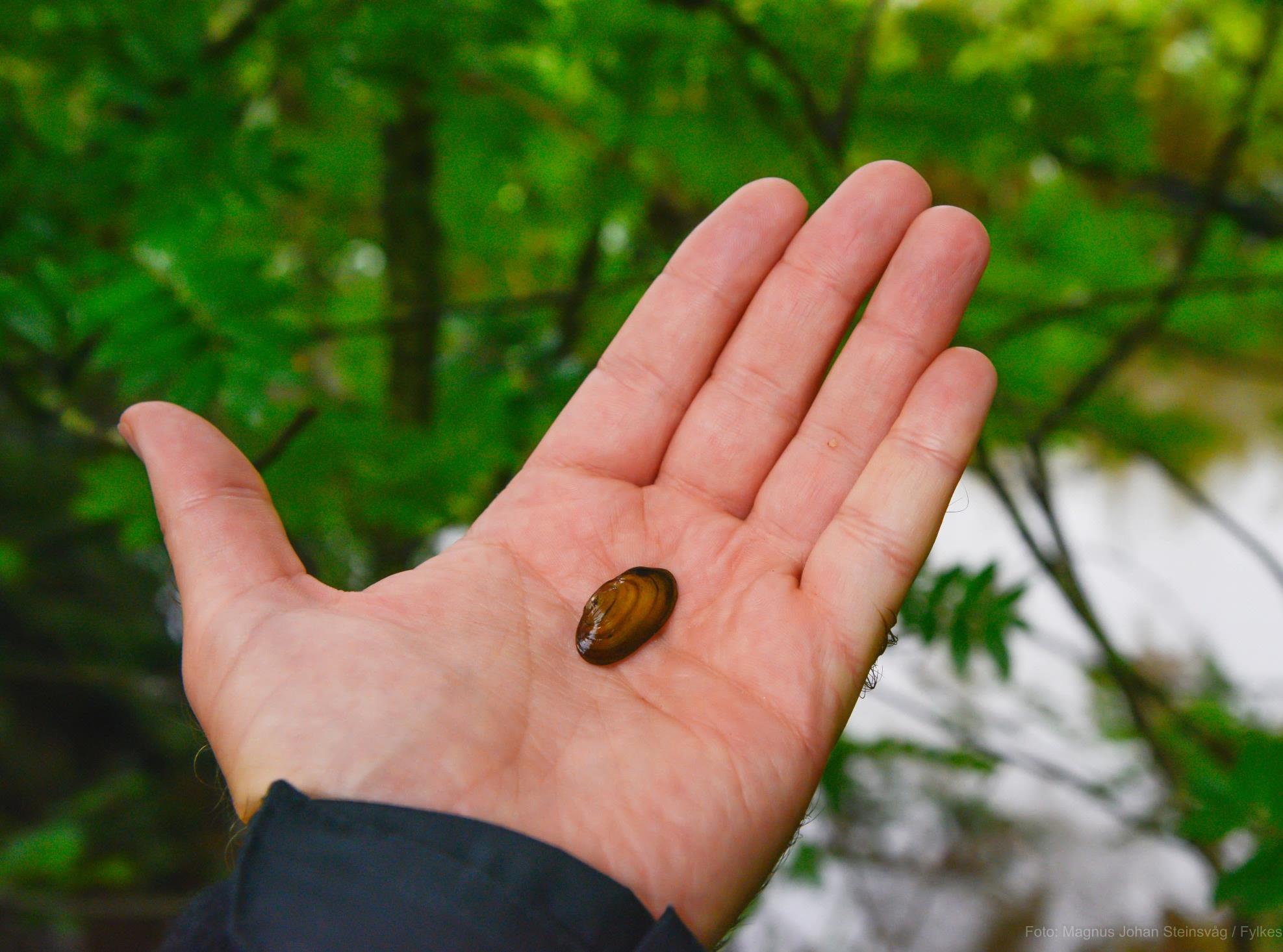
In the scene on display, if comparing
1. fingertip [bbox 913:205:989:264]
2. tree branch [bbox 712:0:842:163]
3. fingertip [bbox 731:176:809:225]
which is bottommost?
fingertip [bbox 731:176:809:225]

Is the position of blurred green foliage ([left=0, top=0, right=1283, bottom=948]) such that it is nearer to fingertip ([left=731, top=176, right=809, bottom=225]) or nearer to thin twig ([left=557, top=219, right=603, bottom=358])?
thin twig ([left=557, top=219, right=603, bottom=358])

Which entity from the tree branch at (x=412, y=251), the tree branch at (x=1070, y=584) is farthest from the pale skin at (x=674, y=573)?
the tree branch at (x=412, y=251)

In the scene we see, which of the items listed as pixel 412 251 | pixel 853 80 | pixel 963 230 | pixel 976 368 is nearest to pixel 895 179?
pixel 963 230

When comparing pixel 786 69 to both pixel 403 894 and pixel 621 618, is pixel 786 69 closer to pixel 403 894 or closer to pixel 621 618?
pixel 621 618

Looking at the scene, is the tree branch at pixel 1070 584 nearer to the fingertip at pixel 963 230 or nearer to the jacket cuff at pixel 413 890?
the fingertip at pixel 963 230

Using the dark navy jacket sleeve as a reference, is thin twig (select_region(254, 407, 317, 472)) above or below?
above

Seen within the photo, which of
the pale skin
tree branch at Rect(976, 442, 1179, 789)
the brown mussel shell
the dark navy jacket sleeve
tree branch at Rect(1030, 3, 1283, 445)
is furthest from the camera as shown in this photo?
tree branch at Rect(1030, 3, 1283, 445)

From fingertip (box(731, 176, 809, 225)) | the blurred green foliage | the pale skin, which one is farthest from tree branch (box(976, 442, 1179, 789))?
fingertip (box(731, 176, 809, 225))
